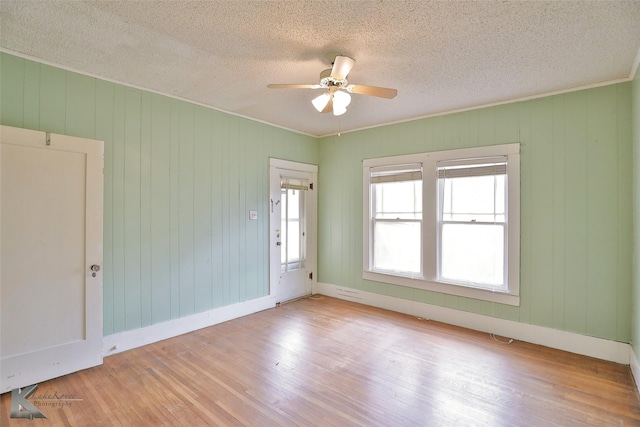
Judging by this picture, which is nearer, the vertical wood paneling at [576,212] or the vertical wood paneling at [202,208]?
the vertical wood paneling at [576,212]

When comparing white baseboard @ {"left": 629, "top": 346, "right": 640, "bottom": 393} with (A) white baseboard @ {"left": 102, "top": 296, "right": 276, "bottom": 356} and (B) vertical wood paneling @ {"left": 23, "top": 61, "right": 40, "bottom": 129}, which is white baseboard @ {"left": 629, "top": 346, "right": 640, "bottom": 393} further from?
(B) vertical wood paneling @ {"left": 23, "top": 61, "right": 40, "bottom": 129}

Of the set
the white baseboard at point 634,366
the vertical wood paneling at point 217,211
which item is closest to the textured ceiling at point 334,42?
the vertical wood paneling at point 217,211

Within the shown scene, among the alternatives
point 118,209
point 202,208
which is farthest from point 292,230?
point 118,209

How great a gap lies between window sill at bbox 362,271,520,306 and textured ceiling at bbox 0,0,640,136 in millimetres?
2252

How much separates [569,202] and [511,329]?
5.01 feet

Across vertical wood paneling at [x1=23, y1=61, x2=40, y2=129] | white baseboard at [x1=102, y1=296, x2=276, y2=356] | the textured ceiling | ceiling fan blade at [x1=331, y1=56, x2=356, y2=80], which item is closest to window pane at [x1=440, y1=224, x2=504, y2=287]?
the textured ceiling

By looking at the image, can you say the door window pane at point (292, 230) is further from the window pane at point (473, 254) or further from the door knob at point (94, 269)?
the door knob at point (94, 269)

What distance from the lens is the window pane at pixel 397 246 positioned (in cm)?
440

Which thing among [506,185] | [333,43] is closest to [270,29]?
[333,43]

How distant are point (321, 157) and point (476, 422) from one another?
422cm

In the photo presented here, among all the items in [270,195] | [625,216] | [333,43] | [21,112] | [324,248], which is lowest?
[324,248]

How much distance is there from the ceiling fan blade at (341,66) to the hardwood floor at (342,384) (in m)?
2.54

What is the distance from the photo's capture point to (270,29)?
2.24 meters

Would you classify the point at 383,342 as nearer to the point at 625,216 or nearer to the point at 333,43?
the point at 625,216
